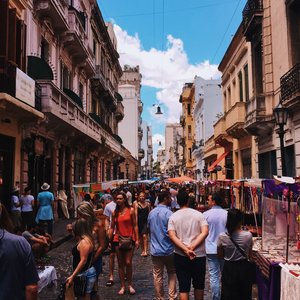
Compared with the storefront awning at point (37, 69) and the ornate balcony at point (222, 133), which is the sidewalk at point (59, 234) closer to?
the storefront awning at point (37, 69)

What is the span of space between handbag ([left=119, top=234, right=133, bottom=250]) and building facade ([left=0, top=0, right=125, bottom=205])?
613 centimetres

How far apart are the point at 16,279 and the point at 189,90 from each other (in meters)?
59.3

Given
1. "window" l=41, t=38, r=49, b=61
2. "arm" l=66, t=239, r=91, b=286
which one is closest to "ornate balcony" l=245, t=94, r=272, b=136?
"window" l=41, t=38, r=49, b=61

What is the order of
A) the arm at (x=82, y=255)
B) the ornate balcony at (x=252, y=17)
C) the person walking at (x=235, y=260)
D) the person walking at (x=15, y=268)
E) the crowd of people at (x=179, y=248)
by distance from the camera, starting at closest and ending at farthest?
→ 1. the person walking at (x=15, y=268)
2. the arm at (x=82, y=255)
3. the crowd of people at (x=179, y=248)
4. the person walking at (x=235, y=260)
5. the ornate balcony at (x=252, y=17)

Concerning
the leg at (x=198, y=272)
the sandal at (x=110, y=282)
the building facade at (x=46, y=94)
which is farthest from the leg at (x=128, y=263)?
the building facade at (x=46, y=94)

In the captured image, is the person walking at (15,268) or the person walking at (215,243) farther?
the person walking at (215,243)

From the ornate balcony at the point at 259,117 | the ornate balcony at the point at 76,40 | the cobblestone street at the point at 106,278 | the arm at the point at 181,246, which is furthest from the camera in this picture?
the ornate balcony at the point at 76,40

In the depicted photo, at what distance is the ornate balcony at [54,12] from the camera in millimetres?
16047

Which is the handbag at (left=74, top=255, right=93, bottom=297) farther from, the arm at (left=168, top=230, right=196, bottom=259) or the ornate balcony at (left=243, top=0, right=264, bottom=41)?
the ornate balcony at (left=243, top=0, right=264, bottom=41)

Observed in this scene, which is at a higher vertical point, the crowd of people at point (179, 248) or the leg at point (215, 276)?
the crowd of people at point (179, 248)

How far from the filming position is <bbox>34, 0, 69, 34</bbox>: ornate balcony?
16047 mm

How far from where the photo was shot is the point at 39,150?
16766 mm

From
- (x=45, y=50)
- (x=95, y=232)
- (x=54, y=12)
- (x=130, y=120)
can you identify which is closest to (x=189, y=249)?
(x=95, y=232)

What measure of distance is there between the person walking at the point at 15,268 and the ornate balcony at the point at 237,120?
18260 millimetres
